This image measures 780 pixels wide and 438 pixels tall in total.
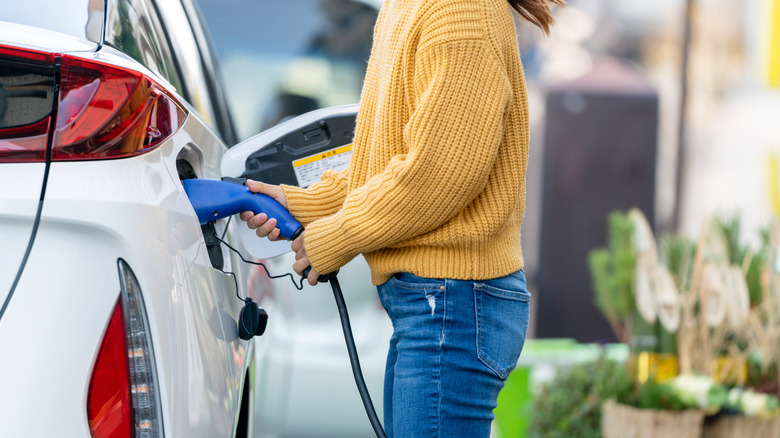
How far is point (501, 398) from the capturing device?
4.00 m

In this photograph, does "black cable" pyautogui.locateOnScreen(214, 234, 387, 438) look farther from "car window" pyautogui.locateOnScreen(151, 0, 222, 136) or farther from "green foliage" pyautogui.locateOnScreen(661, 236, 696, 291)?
"green foliage" pyautogui.locateOnScreen(661, 236, 696, 291)

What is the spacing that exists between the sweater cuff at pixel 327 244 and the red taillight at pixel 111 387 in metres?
0.44

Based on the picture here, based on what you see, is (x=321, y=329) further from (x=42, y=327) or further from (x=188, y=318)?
(x=42, y=327)

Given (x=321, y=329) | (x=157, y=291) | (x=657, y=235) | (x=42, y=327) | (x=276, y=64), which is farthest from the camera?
(x=657, y=235)

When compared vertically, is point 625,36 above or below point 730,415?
above

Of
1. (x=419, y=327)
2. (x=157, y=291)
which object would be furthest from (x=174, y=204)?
(x=419, y=327)

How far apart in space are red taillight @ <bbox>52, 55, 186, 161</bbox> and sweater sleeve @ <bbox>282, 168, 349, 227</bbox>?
1.47 ft

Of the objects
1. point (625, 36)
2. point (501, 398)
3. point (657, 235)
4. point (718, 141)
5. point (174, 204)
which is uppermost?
point (625, 36)

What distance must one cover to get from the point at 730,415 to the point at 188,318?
2.59m

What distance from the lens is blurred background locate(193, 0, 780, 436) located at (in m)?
5.50

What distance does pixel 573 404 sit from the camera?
3.69 meters

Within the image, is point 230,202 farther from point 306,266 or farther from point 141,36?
point 141,36

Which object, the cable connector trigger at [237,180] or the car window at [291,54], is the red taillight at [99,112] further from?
the car window at [291,54]

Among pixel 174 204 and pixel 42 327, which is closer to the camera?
pixel 42 327
